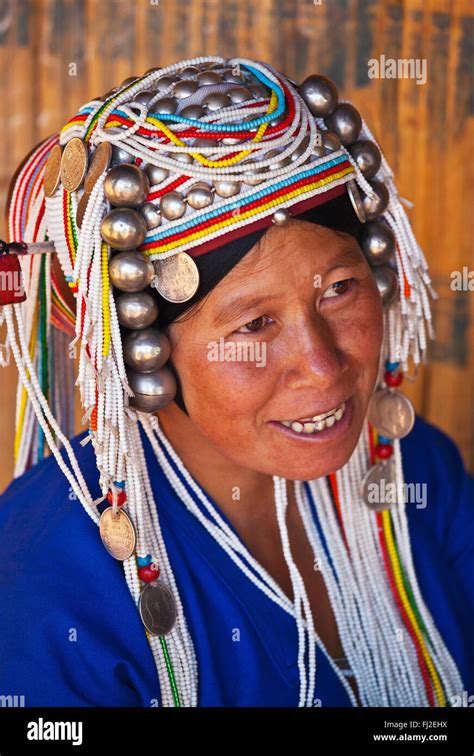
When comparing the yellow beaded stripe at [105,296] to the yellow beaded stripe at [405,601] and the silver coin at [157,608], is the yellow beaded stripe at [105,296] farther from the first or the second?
the yellow beaded stripe at [405,601]

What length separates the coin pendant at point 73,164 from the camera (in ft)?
5.27

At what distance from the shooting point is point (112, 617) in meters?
1.64

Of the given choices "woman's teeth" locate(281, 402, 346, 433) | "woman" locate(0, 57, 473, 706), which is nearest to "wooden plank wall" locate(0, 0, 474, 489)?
"woman" locate(0, 57, 473, 706)

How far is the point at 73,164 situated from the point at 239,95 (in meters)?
0.30

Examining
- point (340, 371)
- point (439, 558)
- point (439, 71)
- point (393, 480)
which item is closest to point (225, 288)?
point (340, 371)

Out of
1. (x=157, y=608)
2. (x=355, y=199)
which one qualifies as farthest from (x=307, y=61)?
(x=157, y=608)

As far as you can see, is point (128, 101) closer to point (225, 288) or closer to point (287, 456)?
point (225, 288)

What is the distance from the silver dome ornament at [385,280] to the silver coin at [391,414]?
0.87 feet

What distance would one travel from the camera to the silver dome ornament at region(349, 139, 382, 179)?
1.73m

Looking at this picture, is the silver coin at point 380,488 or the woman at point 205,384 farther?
the silver coin at point 380,488

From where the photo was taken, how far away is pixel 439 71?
2883 millimetres

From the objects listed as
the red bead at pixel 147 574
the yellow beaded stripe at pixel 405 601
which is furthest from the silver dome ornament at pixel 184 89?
the yellow beaded stripe at pixel 405 601

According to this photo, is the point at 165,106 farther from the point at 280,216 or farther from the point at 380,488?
the point at 380,488

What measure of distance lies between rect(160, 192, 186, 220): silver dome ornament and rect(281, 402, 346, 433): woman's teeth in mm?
404
